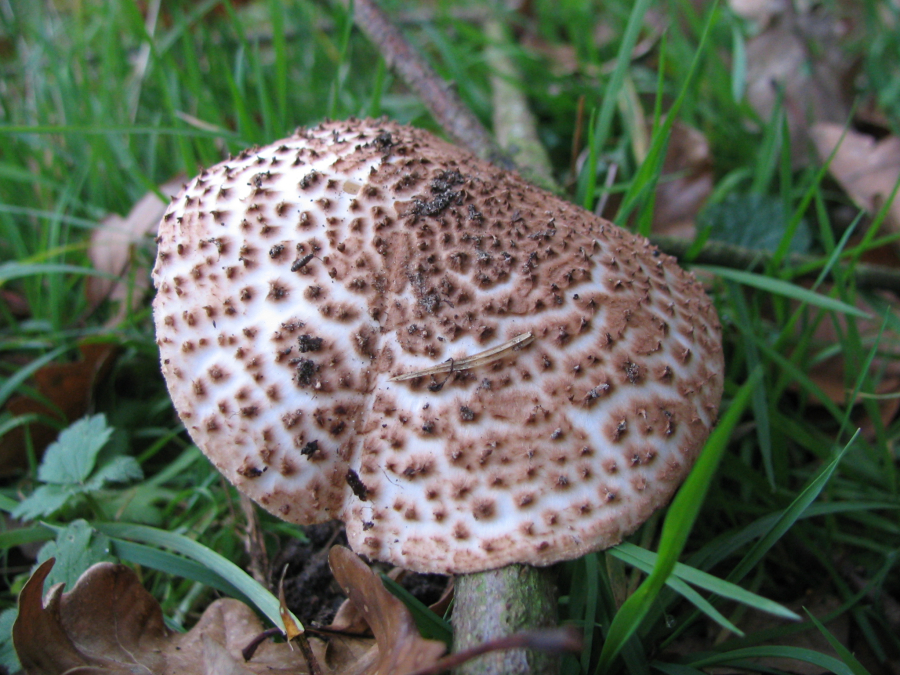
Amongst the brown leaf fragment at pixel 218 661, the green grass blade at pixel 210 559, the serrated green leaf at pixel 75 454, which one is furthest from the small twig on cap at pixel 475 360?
the serrated green leaf at pixel 75 454

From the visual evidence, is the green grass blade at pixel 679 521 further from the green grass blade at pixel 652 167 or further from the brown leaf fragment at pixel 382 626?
the green grass blade at pixel 652 167

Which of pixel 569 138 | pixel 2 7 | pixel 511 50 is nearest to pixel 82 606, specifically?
pixel 569 138

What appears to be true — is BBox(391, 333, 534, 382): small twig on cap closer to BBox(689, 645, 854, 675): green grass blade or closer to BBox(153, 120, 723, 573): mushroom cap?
BBox(153, 120, 723, 573): mushroom cap

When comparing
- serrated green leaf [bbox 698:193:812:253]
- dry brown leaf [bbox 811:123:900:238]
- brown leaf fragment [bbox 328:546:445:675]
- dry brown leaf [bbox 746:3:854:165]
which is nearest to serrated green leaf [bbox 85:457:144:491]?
brown leaf fragment [bbox 328:546:445:675]

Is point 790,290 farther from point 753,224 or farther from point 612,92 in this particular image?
point 612,92

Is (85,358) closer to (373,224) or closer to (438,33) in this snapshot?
(373,224)

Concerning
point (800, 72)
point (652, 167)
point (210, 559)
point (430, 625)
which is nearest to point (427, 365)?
point (430, 625)
